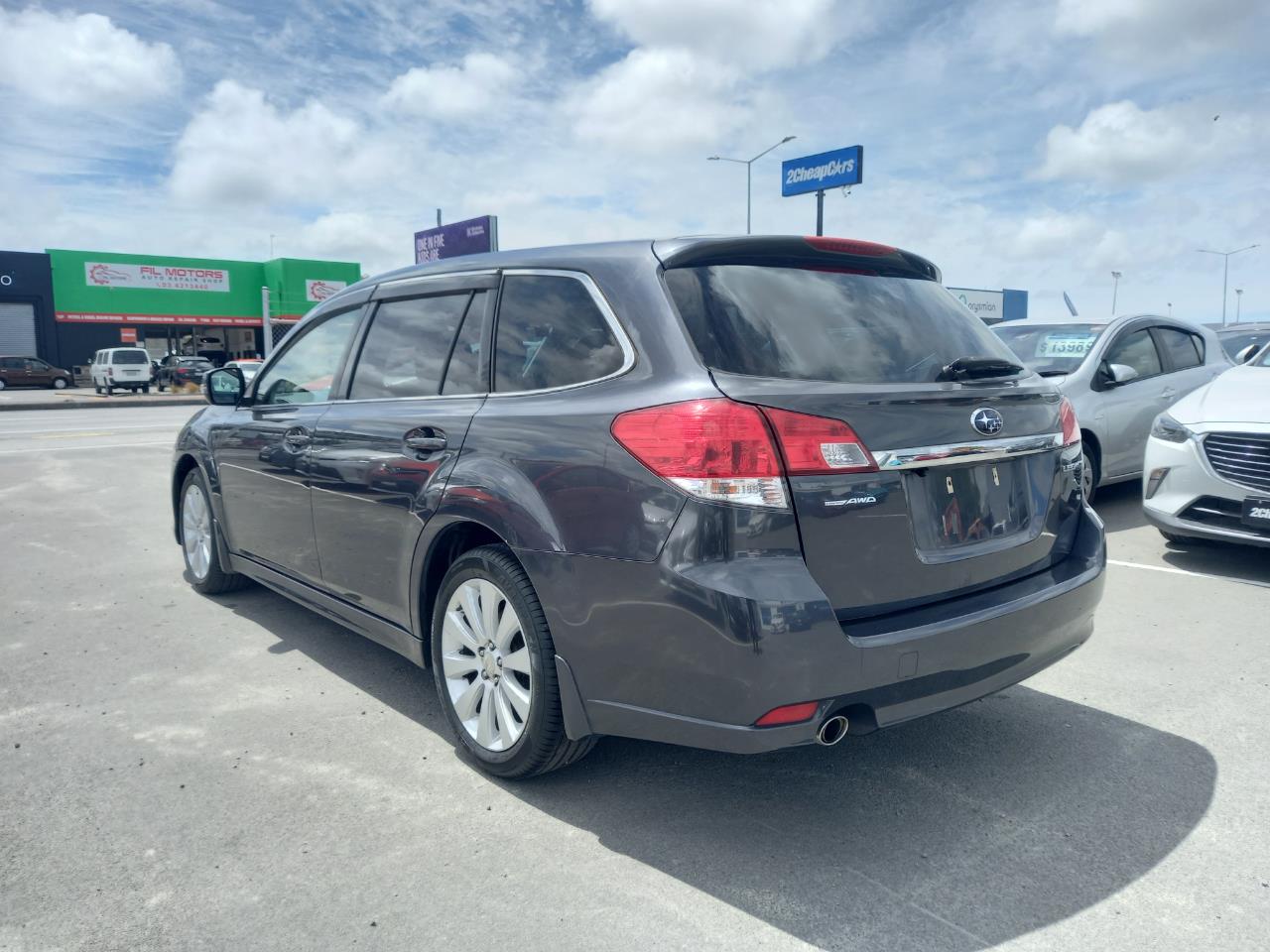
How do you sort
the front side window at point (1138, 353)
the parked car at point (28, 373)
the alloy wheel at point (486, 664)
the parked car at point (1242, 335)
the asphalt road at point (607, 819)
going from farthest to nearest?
the parked car at point (28, 373) → the parked car at point (1242, 335) → the front side window at point (1138, 353) → the alloy wheel at point (486, 664) → the asphalt road at point (607, 819)

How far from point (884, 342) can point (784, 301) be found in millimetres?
346

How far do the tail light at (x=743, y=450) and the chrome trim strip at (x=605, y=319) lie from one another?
294 mm

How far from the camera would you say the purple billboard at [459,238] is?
149 feet

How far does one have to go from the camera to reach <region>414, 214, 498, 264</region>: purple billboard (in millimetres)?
45562

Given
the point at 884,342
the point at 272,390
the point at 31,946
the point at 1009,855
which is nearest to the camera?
the point at 31,946

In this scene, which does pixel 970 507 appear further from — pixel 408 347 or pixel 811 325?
pixel 408 347

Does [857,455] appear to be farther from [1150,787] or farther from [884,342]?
[1150,787]

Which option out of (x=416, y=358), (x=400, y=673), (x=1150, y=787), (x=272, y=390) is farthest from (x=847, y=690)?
(x=272, y=390)

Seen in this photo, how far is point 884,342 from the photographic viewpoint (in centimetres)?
296

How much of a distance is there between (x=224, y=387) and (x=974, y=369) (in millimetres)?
3933

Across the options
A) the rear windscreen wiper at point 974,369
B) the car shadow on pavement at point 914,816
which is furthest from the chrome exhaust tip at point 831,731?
the rear windscreen wiper at point 974,369

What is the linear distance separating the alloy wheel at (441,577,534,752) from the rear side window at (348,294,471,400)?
840mm

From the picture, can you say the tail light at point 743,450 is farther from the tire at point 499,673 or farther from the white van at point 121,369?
the white van at point 121,369

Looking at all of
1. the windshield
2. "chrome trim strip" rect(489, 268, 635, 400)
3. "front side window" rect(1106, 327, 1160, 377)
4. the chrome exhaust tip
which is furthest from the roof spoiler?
"front side window" rect(1106, 327, 1160, 377)
